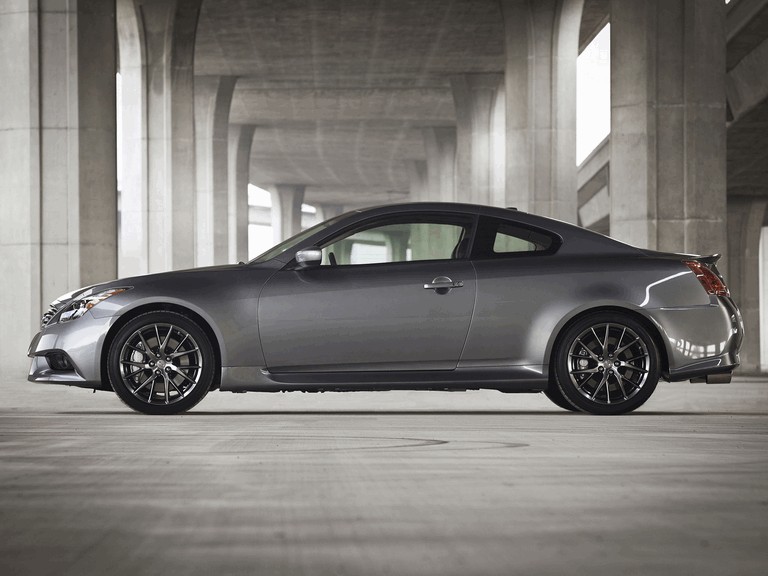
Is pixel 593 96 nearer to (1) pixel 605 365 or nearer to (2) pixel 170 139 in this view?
(2) pixel 170 139

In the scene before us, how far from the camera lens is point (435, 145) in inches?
2176

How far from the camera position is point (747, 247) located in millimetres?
47344

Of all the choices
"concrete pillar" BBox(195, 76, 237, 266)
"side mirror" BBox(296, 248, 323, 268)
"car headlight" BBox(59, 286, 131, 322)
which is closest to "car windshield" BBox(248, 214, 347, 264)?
"side mirror" BBox(296, 248, 323, 268)

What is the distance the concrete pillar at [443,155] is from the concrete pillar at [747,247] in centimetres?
1250

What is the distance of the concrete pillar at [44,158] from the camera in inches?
674

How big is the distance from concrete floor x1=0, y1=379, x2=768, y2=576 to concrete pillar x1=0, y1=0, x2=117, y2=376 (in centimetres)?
961

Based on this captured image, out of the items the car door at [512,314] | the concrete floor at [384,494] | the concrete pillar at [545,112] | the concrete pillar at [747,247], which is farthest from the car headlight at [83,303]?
the concrete pillar at [747,247]

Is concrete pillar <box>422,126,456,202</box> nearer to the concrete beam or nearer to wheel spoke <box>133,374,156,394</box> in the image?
the concrete beam

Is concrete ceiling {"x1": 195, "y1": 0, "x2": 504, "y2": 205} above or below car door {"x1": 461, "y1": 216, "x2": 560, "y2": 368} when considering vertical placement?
above

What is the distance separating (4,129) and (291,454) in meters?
12.6


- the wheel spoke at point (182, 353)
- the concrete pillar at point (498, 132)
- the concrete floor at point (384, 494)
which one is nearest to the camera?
the concrete floor at point (384, 494)

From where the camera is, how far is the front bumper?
27.0 ft

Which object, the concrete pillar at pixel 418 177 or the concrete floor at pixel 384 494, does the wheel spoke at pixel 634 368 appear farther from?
the concrete pillar at pixel 418 177

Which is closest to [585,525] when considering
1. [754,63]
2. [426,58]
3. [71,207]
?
[71,207]
